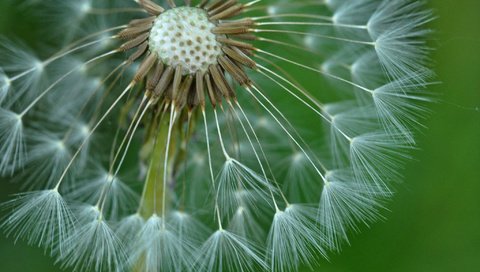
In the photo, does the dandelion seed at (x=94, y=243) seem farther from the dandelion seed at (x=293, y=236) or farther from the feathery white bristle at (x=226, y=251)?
the dandelion seed at (x=293, y=236)

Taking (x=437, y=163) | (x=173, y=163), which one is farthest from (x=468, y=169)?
(x=173, y=163)

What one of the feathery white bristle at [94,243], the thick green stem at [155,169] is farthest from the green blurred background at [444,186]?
the feathery white bristle at [94,243]

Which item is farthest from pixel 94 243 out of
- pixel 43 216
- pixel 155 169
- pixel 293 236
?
pixel 293 236

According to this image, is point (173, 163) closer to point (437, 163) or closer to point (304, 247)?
point (304, 247)

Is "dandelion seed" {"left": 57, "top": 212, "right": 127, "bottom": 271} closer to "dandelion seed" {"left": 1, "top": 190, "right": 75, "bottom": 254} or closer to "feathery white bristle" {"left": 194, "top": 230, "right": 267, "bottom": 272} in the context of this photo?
"dandelion seed" {"left": 1, "top": 190, "right": 75, "bottom": 254}

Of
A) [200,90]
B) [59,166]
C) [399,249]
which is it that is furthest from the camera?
[399,249]

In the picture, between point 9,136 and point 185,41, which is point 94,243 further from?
point 185,41
